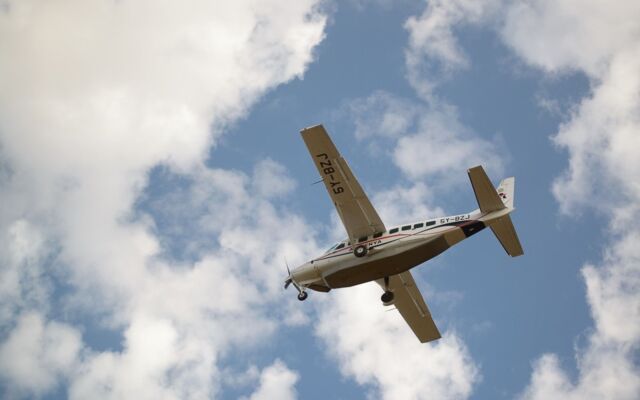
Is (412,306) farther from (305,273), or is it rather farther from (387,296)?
(305,273)

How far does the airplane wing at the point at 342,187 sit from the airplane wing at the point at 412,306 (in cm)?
415

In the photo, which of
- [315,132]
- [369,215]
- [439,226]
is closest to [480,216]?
[439,226]

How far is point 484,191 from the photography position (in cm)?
3069

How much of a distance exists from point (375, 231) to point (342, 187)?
96.5 inches

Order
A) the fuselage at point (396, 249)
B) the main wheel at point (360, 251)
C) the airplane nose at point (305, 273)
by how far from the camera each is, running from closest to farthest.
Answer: the fuselage at point (396, 249) < the main wheel at point (360, 251) < the airplane nose at point (305, 273)

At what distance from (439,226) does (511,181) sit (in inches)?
142

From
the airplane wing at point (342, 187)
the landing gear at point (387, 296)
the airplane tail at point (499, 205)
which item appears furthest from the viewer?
the landing gear at point (387, 296)

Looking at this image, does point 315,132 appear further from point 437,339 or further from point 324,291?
point 437,339

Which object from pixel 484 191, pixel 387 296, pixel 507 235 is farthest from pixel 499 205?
pixel 387 296

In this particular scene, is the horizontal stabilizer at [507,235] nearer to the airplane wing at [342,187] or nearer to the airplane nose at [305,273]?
the airplane wing at [342,187]

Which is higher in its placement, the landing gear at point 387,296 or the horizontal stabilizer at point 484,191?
the landing gear at point 387,296

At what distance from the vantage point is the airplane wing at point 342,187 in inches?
1200

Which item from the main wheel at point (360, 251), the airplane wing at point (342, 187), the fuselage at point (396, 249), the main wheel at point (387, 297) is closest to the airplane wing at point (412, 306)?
the main wheel at point (387, 297)

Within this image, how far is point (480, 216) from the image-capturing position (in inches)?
1238
